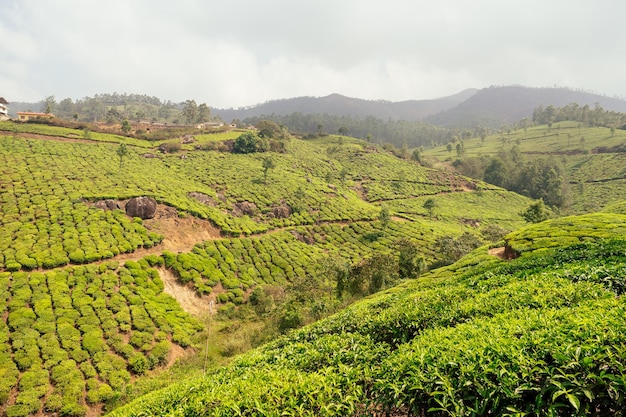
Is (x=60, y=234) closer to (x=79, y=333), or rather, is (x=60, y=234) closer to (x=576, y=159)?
(x=79, y=333)

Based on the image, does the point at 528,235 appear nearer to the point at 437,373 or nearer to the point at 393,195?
the point at 437,373

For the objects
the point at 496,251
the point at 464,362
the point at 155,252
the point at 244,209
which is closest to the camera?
the point at 464,362

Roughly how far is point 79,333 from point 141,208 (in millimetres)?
24296

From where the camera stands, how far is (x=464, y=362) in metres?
6.32

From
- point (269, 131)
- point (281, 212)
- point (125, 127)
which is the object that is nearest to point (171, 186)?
point (281, 212)

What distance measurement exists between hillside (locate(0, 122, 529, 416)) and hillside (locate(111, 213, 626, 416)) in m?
15.7

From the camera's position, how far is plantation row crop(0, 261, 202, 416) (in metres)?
20.0

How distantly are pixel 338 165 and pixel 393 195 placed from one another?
24422 mm

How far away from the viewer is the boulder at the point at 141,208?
148 ft

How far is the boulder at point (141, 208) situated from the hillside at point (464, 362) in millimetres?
39205

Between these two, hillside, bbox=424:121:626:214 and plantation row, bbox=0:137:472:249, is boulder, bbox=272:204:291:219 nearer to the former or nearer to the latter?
plantation row, bbox=0:137:472:249

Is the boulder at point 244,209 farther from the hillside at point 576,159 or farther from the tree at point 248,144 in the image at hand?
the hillside at point 576,159

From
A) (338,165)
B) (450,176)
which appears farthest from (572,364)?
(450,176)

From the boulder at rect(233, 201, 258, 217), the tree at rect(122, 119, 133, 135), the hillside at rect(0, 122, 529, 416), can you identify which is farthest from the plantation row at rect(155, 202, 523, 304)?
the tree at rect(122, 119, 133, 135)
